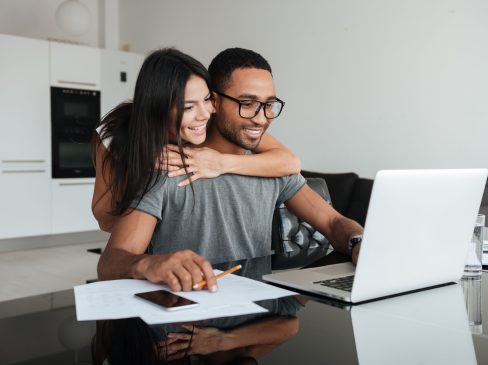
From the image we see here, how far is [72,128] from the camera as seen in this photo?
5.54 m

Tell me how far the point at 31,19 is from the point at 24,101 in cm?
117

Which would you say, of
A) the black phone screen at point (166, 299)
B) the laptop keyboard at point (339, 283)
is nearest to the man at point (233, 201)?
the laptop keyboard at point (339, 283)

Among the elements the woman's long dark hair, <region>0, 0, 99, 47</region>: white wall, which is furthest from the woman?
<region>0, 0, 99, 47</region>: white wall

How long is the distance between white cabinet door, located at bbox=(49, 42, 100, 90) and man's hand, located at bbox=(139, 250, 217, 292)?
4.67 meters

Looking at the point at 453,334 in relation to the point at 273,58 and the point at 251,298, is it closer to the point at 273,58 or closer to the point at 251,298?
the point at 251,298

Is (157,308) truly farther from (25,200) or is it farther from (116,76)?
(116,76)

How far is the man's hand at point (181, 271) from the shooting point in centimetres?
108

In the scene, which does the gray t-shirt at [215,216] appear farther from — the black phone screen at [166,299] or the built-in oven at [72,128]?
the built-in oven at [72,128]

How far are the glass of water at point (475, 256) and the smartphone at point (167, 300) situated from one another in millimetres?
768

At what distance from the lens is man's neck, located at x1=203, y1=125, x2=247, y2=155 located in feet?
6.07

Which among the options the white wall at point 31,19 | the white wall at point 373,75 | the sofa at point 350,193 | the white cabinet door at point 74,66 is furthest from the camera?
the white wall at point 31,19

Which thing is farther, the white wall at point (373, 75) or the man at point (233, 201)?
the white wall at point (373, 75)

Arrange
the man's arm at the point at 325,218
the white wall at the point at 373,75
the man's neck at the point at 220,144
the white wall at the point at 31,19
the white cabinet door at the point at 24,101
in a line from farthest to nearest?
the white wall at the point at 31,19 → the white cabinet door at the point at 24,101 → the white wall at the point at 373,75 → the man's neck at the point at 220,144 → the man's arm at the point at 325,218

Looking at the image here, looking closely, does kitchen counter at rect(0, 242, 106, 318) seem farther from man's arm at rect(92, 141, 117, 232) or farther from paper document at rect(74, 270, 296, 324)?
paper document at rect(74, 270, 296, 324)
